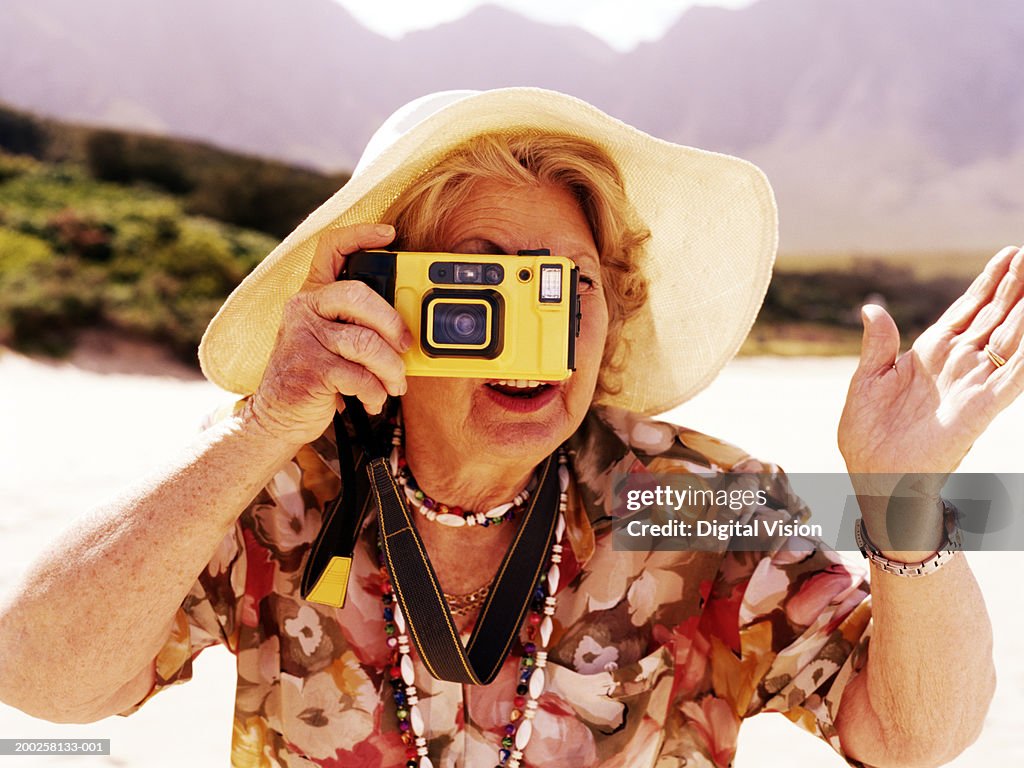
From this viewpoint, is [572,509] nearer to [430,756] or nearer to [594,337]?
[594,337]

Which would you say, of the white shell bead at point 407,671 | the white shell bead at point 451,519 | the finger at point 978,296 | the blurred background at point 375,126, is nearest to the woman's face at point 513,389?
the white shell bead at point 451,519

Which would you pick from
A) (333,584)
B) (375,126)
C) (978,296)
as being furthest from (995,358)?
(375,126)

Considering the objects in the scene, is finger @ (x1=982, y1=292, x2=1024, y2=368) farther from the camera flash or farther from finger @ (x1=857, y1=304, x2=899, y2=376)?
the camera flash

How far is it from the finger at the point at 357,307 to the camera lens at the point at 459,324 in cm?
8

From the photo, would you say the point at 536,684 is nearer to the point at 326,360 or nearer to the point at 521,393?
the point at 521,393

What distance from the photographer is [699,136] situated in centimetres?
2569

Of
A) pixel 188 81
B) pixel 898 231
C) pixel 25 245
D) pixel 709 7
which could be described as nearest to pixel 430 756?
pixel 25 245

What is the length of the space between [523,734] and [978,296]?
109cm

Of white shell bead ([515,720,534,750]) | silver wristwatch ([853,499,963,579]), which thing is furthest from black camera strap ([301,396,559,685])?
silver wristwatch ([853,499,963,579])

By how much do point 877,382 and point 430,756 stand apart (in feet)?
3.32

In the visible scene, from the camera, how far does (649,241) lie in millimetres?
2193

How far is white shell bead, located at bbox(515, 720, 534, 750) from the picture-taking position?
66.8 inches

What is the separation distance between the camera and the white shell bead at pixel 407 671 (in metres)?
1.71

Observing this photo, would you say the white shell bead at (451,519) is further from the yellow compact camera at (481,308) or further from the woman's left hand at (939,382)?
the woman's left hand at (939,382)
